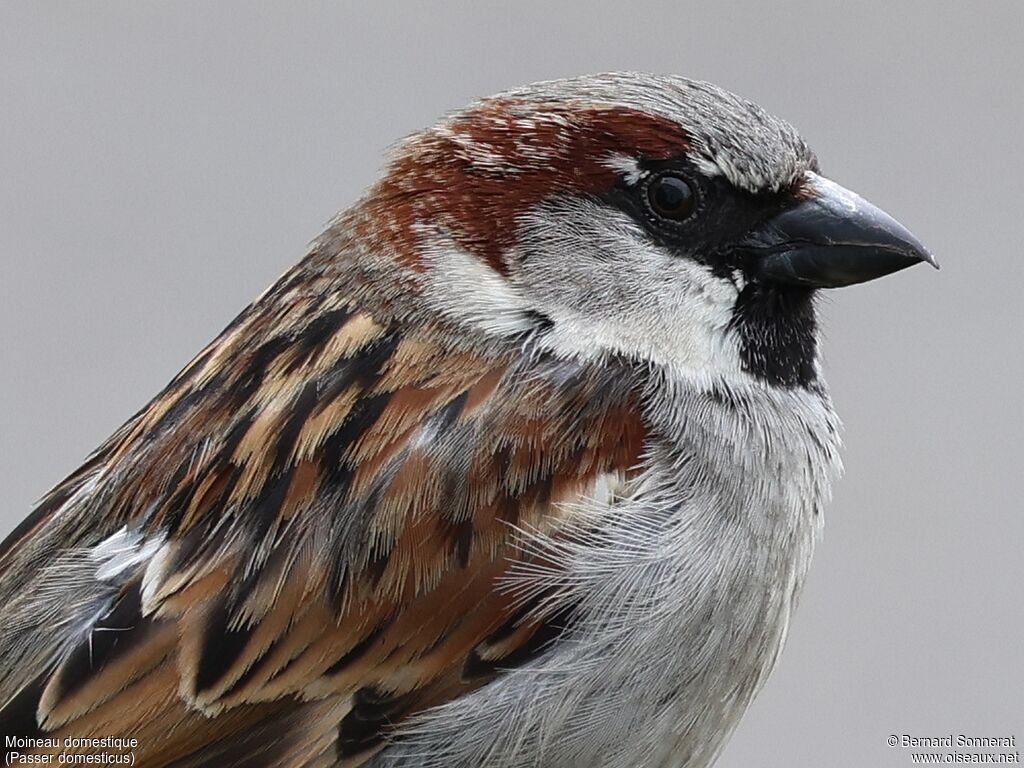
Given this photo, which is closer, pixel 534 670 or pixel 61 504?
pixel 534 670

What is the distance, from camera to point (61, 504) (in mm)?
2178

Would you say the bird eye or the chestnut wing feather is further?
the bird eye

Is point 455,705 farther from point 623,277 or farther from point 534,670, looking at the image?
point 623,277

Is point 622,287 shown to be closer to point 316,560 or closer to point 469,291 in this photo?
point 469,291

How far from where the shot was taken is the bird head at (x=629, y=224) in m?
2.13

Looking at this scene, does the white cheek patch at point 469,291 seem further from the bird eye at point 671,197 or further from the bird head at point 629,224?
the bird eye at point 671,197

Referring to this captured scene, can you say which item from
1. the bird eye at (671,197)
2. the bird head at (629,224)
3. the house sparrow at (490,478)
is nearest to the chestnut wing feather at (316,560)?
the house sparrow at (490,478)

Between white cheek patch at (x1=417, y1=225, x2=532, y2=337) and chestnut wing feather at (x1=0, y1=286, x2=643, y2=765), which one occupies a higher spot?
white cheek patch at (x1=417, y1=225, x2=532, y2=337)

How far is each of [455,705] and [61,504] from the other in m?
0.62

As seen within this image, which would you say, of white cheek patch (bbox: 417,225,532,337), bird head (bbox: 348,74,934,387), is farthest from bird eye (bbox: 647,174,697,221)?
white cheek patch (bbox: 417,225,532,337)

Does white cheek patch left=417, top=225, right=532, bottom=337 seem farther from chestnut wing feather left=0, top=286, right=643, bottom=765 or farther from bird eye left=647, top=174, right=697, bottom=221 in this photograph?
bird eye left=647, top=174, right=697, bottom=221

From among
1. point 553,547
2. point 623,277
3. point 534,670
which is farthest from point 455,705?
point 623,277

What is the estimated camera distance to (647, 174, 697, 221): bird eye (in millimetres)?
2143

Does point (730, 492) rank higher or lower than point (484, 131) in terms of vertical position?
lower
